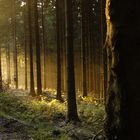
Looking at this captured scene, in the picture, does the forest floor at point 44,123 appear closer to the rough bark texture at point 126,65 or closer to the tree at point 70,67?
the tree at point 70,67

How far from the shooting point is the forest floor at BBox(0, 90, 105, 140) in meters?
11.1

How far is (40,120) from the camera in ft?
49.8

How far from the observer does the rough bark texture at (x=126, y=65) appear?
3916 millimetres

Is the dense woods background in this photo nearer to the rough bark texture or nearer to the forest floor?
the forest floor

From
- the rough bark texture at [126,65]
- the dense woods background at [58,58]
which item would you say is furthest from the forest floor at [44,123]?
the rough bark texture at [126,65]

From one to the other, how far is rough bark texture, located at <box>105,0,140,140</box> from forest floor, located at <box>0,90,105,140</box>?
14.6 feet

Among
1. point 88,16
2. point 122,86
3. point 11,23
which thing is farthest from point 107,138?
point 11,23

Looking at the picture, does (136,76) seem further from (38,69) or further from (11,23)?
(11,23)

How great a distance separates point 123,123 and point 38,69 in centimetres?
1987

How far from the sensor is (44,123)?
14.2 meters

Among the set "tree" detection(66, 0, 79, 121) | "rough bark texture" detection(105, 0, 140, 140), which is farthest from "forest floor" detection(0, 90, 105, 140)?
"rough bark texture" detection(105, 0, 140, 140)

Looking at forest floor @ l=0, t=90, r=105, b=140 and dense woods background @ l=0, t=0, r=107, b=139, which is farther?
dense woods background @ l=0, t=0, r=107, b=139

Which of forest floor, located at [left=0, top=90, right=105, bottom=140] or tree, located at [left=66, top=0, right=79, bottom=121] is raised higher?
tree, located at [left=66, top=0, right=79, bottom=121]

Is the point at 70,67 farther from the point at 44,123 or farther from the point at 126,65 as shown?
the point at 126,65
